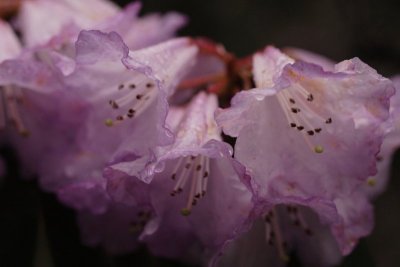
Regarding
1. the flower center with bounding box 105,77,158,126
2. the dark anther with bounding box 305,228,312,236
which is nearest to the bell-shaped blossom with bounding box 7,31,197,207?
the flower center with bounding box 105,77,158,126

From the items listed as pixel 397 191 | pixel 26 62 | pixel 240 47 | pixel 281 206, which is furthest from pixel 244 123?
pixel 240 47

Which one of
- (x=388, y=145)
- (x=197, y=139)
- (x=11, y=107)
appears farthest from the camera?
(x=11, y=107)

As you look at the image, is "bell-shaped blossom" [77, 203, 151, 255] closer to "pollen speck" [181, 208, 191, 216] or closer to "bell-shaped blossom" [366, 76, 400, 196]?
"pollen speck" [181, 208, 191, 216]

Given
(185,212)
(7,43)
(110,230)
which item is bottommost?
(110,230)

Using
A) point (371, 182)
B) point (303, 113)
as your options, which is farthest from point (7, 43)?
point (371, 182)

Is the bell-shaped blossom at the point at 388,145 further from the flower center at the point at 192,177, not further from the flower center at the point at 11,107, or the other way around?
the flower center at the point at 11,107

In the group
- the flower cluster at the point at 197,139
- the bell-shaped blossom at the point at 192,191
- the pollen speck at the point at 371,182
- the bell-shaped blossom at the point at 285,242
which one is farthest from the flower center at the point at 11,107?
the pollen speck at the point at 371,182

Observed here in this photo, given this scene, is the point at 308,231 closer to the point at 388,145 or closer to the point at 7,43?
the point at 388,145
